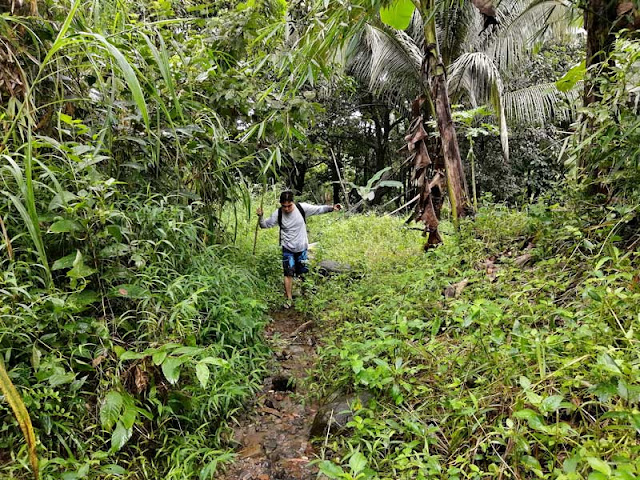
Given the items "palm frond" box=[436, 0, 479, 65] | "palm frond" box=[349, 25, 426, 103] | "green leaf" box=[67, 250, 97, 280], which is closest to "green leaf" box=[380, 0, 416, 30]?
"palm frond" box=[349, 25, 426, 103]

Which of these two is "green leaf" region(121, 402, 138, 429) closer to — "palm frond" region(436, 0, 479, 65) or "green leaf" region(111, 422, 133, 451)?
"green leaf" region(111, 422, 133, 451)

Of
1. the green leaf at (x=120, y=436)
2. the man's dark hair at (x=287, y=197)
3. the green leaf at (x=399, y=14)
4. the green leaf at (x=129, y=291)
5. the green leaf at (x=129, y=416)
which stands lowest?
the green leaf at (x=120, y=436)

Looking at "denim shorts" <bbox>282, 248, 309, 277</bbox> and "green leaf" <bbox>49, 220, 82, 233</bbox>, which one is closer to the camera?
"green leaf" <bbox>49, 220, 82, 233</bbox>

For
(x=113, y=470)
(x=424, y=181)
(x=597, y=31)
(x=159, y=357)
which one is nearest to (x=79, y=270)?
(x=159, y=357)

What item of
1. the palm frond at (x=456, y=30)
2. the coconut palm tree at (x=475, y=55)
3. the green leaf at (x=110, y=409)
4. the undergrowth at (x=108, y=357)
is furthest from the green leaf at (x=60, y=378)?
the palm frond at (x=456, y=30)

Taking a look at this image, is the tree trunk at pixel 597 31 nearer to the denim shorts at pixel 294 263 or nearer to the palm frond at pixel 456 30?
the denim shorts at pixel 294 263

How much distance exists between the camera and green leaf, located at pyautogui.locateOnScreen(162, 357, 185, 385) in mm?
1720

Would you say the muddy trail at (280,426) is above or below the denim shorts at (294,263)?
below

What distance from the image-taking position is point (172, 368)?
5.73 ft

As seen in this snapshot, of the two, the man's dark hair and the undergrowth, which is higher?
the man's dark hair

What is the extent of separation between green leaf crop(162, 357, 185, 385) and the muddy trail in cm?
62

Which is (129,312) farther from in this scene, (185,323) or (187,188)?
(187,188)

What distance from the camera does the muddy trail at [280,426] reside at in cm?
198

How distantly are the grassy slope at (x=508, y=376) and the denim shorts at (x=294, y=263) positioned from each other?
157 centimetres
